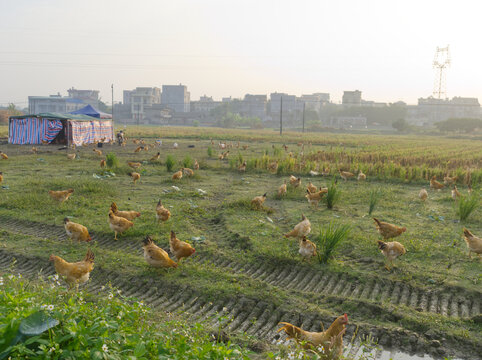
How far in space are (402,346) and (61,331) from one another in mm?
3723

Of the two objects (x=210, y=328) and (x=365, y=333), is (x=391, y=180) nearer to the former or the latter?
(x=365, y=333)

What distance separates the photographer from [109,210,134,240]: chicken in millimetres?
7891

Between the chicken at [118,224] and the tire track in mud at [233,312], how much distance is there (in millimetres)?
1545

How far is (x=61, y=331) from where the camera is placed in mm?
3072

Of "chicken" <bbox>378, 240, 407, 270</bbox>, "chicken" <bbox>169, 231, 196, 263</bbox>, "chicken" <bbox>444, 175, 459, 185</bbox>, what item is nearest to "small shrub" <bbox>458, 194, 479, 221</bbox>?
"chicken" <bbox>378, 240, 407, 270</bbox>

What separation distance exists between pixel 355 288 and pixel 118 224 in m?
4.66

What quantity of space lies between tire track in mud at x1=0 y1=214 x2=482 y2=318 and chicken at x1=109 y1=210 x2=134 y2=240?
424 millimetres

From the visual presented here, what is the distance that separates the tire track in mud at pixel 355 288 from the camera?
5.58 m

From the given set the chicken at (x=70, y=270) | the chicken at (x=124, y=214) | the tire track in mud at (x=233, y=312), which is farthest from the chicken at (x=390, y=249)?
the chicken at (x=124, y=214)

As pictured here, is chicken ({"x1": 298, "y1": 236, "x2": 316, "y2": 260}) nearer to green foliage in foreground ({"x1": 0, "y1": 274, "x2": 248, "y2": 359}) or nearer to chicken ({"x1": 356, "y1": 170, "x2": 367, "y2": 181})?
green foliage in foreground ({"x1": 0, "y1": 274, "x2": 248, "y2": 359})

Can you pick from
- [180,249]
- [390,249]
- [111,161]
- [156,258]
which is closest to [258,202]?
[180,249]

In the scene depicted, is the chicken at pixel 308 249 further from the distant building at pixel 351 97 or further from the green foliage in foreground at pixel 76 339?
the distant building at pixel 351 97

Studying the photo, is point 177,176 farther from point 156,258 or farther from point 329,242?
point 329,242

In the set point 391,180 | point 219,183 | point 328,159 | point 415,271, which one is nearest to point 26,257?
point 415,271
